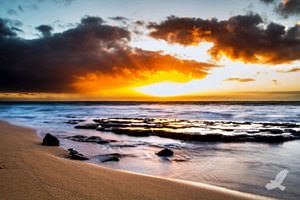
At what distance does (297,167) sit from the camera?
23.0 feet

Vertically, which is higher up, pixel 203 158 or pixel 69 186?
pixel 69 186

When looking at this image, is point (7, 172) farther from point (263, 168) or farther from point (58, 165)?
point (263, 168)

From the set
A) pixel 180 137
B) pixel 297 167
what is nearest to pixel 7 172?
Answer: pixel 297 167

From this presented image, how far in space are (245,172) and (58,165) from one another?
4.39 m

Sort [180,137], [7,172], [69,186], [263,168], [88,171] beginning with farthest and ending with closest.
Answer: [180,137] → [263,168] → [88,171] → [7,172] → [69,186]

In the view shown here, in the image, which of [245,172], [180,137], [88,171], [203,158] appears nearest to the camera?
[88,171]
